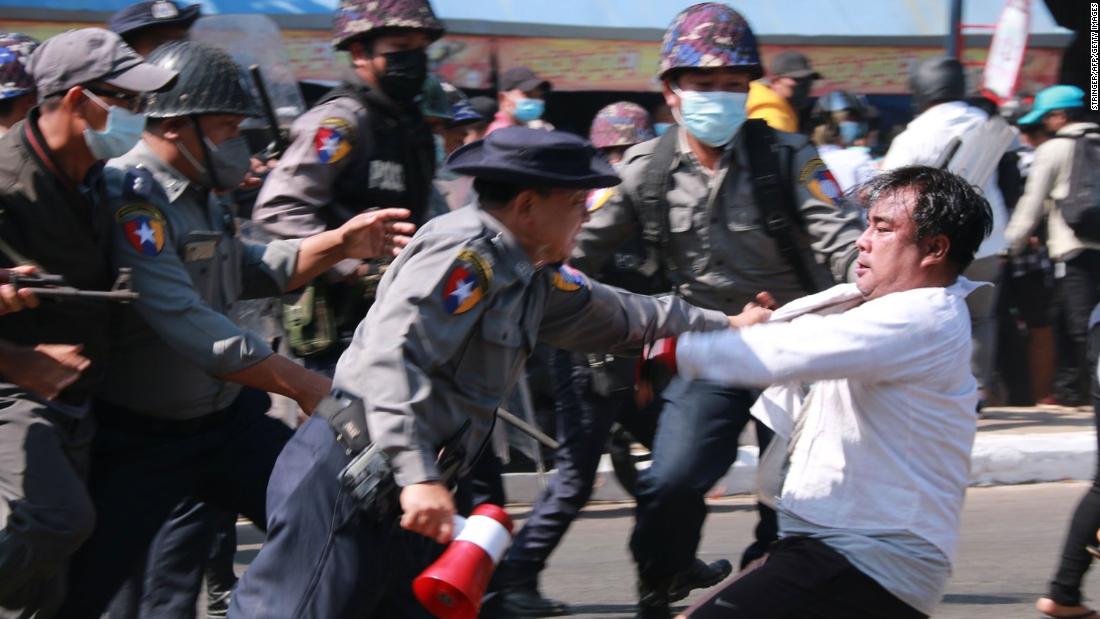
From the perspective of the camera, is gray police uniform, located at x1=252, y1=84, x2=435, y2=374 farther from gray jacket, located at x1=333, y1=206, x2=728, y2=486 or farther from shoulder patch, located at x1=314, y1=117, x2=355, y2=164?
gray jacket, located at x1=333, y1=206, x2=728, y2=486

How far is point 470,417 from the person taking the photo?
343 cm

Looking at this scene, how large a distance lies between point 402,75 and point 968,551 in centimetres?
330

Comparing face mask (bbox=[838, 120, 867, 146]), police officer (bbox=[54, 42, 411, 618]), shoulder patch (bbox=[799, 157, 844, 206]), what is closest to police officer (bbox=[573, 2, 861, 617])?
shoulder patch (bbox=[799, 157, 844, 206])

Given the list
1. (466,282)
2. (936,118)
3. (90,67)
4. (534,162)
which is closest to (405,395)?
(466,282)

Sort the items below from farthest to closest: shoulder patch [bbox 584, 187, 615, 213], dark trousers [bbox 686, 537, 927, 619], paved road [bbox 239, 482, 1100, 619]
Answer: paved road [bbox 239, 482, 1100, 619], shoulder patch [bbox 584, 187, 615, 213], dark trousers [bbox 686, 537, 927, 619]

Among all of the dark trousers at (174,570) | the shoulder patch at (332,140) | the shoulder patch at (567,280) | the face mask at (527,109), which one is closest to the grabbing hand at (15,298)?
the dark trousers at (174,570)

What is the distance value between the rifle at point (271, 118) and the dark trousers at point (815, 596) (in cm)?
314

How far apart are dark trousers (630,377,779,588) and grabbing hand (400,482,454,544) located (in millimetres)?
1410

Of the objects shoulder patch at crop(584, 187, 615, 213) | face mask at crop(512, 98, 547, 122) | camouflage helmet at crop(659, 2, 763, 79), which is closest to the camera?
camouflage helmet at crop(659, 2, 763, 79)

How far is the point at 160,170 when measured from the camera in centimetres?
436

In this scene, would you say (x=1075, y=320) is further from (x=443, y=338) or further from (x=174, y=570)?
(x=443, y=338)

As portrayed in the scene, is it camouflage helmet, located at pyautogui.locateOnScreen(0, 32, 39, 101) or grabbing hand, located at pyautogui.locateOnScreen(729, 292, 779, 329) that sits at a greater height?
camouflage helmet, located at pyautogui.locateOnScreen(0, 32, 39, 101)

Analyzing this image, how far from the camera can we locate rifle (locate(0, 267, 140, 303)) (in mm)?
3645

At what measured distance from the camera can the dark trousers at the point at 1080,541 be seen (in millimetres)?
5078
